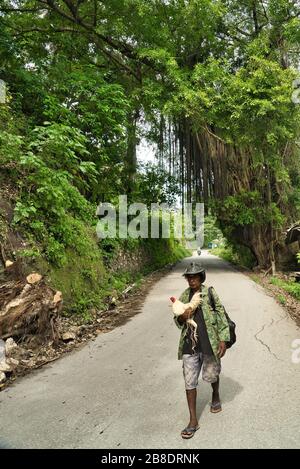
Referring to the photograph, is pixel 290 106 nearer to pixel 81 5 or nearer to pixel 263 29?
pixel 263 29

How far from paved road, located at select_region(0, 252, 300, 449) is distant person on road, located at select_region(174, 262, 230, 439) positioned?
1.51 feet

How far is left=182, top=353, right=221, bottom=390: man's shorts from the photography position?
352 cm

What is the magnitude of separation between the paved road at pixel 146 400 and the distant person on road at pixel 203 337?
A: 46cm

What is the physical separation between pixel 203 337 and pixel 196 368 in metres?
0.30

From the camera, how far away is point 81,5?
13.0 m

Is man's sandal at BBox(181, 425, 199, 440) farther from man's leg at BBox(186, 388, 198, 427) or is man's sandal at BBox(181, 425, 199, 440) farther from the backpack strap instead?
the backpack strap

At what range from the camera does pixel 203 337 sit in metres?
3.64

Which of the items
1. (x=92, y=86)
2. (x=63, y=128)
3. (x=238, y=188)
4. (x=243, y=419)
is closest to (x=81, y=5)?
(x=92, y=86)

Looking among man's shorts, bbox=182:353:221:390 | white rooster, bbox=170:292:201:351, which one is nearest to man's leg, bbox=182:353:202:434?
man's shorts, bbox=182:353:221:390

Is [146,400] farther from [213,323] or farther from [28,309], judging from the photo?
[28,309]

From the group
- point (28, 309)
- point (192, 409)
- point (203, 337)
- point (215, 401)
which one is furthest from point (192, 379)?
point (28, 309)

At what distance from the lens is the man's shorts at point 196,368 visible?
352cm

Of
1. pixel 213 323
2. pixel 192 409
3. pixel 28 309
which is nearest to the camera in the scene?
pixel 192 409

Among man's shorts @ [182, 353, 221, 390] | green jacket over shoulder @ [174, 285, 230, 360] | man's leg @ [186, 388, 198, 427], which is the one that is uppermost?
green jacket over shoulder @ [174, 285, 230, 360]
